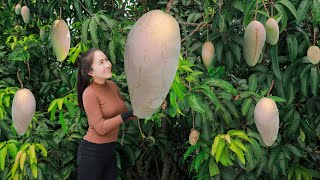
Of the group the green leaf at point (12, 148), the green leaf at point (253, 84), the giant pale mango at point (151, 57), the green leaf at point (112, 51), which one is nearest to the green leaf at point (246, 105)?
the green leaf at point (253, 84)

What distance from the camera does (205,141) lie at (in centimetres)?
180

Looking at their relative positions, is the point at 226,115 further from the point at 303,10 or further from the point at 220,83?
the point at 303,10

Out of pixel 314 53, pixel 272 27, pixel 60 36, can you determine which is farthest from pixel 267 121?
pixel 314 53

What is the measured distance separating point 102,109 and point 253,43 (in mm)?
1221

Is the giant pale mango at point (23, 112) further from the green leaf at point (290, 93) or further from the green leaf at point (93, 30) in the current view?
the green leaf at point (290, 93)

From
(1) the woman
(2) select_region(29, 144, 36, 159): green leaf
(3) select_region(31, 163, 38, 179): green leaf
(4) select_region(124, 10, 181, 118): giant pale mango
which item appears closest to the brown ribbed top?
(1) the woman

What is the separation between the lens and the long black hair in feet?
5.57

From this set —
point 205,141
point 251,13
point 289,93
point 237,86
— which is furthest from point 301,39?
point 251,13

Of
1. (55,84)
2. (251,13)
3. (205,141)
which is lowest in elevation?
(55,84)

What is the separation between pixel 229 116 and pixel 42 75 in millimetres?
1310

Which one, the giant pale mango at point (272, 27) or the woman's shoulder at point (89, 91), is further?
the woman's shoulder at point (89, 91)

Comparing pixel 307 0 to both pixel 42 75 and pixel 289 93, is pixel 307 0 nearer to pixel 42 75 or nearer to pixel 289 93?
pixel 289 93

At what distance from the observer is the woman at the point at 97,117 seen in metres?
1.73

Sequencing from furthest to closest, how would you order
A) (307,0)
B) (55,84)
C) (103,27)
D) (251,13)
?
(55,84), (103,27), (307,0), (251,13)
